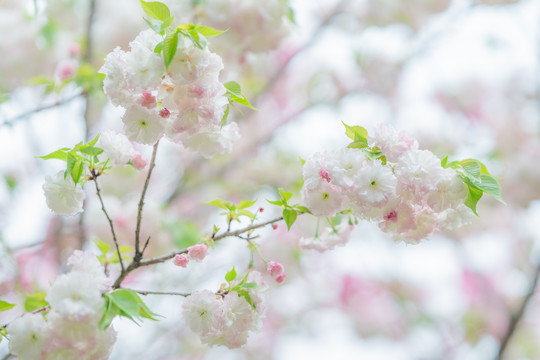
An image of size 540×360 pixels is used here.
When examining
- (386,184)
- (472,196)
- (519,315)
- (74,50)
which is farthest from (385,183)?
(519,315)

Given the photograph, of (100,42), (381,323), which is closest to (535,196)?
(381,323)

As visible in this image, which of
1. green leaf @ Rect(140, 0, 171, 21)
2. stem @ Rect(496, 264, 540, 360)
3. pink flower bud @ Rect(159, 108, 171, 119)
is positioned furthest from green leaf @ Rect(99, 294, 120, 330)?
stem @ Rect(496, 264, 540, 360)

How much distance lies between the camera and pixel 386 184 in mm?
680

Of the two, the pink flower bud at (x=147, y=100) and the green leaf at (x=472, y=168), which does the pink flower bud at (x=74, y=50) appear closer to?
the pink flower bud at (x=147, y=100)

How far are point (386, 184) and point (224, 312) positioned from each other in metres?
0.29

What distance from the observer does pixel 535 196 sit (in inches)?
82.2

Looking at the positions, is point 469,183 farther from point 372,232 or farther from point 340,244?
point 372,232

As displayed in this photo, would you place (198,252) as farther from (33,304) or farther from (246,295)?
(33,304)

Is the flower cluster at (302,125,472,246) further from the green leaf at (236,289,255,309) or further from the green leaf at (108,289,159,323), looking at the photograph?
the green leaf at (108,289,159,323)

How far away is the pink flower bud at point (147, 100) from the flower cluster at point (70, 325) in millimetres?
218

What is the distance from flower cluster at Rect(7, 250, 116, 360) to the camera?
25.1 inches

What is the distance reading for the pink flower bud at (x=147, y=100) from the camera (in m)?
0.70

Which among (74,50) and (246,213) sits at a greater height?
(74,50)

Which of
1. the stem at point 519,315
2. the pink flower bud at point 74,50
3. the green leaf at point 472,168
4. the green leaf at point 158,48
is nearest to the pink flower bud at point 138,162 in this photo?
the green leaf at point 158,48
